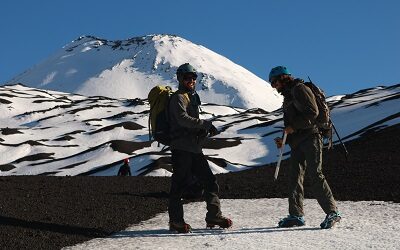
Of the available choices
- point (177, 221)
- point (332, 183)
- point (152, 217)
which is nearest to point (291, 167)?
point (177, 221)

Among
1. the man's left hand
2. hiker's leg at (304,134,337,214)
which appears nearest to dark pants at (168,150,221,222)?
the man's left hand

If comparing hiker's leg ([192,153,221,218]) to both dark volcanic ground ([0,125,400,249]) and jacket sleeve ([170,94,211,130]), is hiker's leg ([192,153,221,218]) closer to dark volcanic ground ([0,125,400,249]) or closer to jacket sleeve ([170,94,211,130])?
jacket sleeve ([170,94,211,130])

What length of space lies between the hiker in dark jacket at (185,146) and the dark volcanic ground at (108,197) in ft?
4.82

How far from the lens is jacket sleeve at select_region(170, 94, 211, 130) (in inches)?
359

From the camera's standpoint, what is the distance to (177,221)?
30.3ft

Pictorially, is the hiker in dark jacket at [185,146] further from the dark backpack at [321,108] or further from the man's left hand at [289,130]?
the dark backpack at [321,108]

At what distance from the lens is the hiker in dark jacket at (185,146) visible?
30.2 feet

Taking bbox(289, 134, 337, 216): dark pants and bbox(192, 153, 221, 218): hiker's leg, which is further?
bbox(192, 153, 221, 218): hiker's leg

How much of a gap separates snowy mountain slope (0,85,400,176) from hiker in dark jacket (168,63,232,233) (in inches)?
1473

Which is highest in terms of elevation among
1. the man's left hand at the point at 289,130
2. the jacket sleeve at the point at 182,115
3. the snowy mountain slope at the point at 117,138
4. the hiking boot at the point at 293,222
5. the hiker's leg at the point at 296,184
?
the jacket sleeve at the point at 182,115

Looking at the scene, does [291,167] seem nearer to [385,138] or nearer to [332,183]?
[332,183]

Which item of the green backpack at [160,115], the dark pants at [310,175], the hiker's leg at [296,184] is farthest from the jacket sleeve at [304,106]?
the green backpack at [160,115]

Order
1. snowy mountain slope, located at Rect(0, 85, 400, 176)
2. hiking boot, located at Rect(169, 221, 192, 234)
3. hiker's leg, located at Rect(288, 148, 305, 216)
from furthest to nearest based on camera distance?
snowy mountain slope, located at Rect(0, 85, 400, 176) → hiker's leg, located at Rect(288, 148, 305, 216) → hiking boot, located at Rect(169, 221, 192, 234)

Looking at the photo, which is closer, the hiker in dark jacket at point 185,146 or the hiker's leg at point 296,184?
Answer: the hiker in dark jacket at point 185,146
